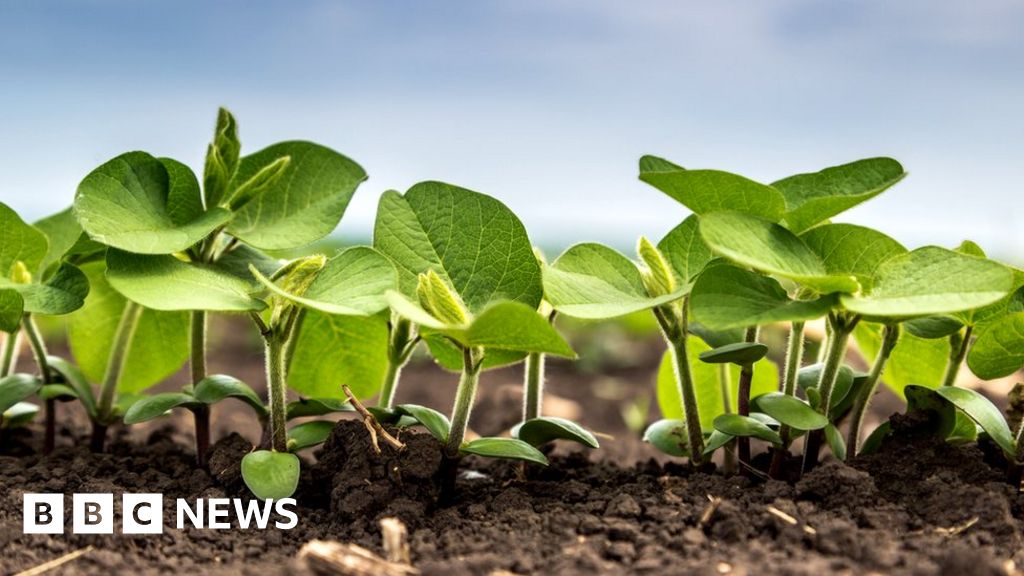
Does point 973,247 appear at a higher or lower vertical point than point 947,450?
higher

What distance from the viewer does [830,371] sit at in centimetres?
161

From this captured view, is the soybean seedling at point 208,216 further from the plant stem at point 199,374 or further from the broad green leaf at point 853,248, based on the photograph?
the broad green leaf at point 853,248

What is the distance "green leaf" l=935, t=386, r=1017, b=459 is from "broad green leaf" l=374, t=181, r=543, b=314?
679 millimetres

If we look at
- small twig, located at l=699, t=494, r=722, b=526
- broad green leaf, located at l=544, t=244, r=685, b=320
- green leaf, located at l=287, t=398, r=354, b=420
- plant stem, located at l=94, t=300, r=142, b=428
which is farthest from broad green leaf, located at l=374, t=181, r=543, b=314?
plant stem, located at l=94, t=300, r=142, b=428

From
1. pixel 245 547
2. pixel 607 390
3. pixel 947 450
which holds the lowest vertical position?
pixel 607 390

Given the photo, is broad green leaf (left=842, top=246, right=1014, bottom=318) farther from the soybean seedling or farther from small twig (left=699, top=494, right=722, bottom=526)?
the soybean seedling

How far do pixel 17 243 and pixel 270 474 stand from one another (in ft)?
2.21

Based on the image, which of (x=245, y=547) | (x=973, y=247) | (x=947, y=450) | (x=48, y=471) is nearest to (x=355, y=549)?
(x=245, y=547)

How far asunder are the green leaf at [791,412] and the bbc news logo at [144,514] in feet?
2.45

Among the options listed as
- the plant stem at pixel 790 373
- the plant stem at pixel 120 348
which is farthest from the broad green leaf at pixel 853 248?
the plant stem at pixel 120 348

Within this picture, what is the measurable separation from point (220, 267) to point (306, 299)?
0.40 meters

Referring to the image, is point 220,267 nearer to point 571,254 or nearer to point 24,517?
point 24,517

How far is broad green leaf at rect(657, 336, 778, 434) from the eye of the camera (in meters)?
2.03

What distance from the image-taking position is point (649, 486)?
5.61ft
